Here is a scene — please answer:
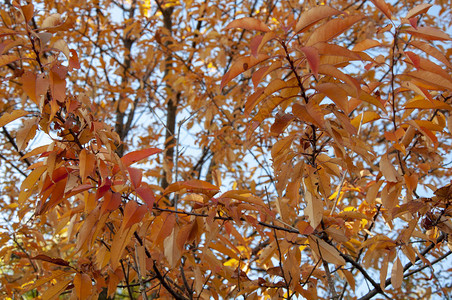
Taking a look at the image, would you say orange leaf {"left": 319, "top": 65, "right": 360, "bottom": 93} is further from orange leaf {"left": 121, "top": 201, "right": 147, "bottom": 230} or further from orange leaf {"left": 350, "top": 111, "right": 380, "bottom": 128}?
orange leaf {"left": 121, "top": 201, "right": 147, "bottom": 230}

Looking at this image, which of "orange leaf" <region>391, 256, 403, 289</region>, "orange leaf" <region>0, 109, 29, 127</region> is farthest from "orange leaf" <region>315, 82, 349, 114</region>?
"orange leaf" <region>0, 109, 29, 127</region>

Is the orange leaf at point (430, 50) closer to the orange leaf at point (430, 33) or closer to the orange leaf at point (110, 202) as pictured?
the orange leaf at point (430, 33)

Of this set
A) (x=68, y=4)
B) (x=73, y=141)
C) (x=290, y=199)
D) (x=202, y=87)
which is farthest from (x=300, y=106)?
(x=68, y=4)

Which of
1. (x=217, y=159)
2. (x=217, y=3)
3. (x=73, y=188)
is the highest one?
(x=217, y=3)

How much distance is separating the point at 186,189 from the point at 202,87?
190 cm

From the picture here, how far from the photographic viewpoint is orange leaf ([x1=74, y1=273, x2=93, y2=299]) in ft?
2.89

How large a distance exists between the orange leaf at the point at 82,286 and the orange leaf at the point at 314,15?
0.83 m

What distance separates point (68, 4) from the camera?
3.23 metres

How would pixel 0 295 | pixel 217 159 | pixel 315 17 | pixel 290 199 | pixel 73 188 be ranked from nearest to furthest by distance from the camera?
1. pixel 315 17
2. pixel 73 188
3. pixel 290 199
4. pixel 0 295
5. pixel 217 159

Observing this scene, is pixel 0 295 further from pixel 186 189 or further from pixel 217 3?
pixel 217 3

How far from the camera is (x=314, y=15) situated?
708 mm

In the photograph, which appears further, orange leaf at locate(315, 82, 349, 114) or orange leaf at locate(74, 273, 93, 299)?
orange leaf at locate(74, 273, 93, 299)

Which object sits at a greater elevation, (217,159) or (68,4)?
(68,4)

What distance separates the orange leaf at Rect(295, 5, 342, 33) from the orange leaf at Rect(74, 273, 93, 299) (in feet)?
2.71
